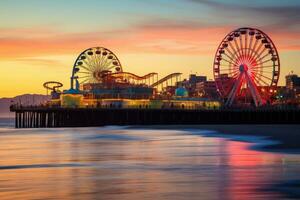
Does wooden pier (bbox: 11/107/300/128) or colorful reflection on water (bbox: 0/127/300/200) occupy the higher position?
wooden pier (bbox: 11/107/300/128)

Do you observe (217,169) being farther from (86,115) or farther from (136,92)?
(136,92)

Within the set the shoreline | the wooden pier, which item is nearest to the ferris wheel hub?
the wooden pier

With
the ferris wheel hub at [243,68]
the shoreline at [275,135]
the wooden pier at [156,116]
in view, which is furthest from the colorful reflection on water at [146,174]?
the ferris wheel hub at [243,68]

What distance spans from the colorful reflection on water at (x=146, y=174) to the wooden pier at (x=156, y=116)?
205 ft

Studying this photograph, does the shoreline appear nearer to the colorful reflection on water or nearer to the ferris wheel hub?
the colorful reflection on water

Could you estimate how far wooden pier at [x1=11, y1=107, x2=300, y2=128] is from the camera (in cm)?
10231

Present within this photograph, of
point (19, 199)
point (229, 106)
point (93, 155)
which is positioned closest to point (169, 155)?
point (93, 155)

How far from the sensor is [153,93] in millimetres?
144875

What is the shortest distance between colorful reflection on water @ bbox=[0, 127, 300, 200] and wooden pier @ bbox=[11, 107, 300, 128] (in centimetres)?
6257

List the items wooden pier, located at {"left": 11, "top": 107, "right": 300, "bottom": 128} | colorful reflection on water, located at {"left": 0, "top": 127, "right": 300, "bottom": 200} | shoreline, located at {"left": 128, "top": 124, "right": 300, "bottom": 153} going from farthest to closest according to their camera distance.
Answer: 1. wooden pier, located at {"left": 11, "top": 107, "right": 300, "bottom": 128}
2. shoreline, located at {"left": 128, "top": 124, "right": 300, "bottom": 153}
3. colorful reflection on water, located at {"left": 0, "top": 127, "right": 300, "bottom": 200}

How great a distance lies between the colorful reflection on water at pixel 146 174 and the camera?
22047mm

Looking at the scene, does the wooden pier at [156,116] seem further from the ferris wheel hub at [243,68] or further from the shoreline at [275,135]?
the shoreline at [275,135]

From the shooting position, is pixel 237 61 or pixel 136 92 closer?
pixel 237 61

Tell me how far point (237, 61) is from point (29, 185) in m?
86.5
